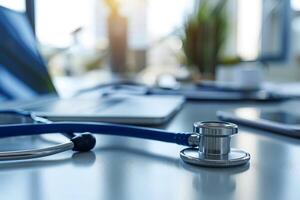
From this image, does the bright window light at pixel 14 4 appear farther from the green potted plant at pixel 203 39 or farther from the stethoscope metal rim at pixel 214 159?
the green potted plant at pixel 203 39

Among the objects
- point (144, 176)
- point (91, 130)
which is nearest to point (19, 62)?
point (91, 130)

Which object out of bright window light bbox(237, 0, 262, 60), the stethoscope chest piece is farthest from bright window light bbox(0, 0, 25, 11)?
bright window light bbox(237, 0, 262, 60)

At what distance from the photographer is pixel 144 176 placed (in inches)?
10.7

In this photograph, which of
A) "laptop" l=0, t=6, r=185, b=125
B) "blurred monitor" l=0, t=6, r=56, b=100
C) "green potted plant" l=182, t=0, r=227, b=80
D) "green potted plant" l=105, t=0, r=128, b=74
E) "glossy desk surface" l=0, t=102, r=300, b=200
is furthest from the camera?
"green potted plant" l=182, t=0, r=227, b=80

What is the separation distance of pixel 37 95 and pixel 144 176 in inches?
18.3

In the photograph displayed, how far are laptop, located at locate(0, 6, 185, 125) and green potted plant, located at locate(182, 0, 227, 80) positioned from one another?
4.90 feet

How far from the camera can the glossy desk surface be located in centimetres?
Answer: 23

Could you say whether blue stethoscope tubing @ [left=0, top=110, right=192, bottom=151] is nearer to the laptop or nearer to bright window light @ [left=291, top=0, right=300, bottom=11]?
the laptop

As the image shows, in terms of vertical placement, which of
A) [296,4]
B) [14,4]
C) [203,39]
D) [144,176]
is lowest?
[144,176]

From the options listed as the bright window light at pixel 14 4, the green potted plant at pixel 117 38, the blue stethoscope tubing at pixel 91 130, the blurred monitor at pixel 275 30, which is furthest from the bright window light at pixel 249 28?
the blue stethoscope tubing at pixel 91 130

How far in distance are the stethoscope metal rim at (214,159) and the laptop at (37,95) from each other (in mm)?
181

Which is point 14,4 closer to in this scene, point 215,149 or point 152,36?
point 215,149

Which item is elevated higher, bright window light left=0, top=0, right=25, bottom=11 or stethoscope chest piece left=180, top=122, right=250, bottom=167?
bright window light left=0, top=0, right=25, bottom=11

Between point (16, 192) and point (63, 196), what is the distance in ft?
0.10
